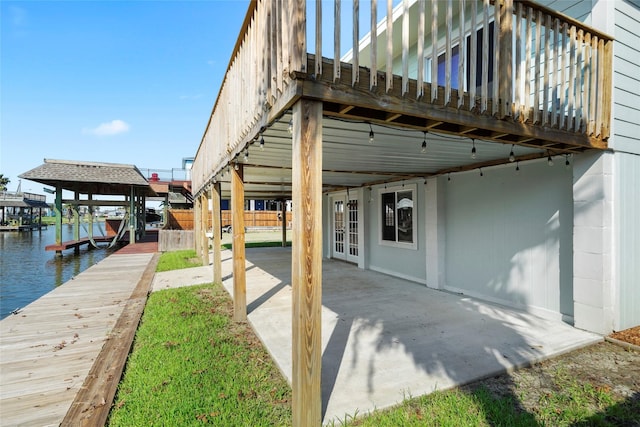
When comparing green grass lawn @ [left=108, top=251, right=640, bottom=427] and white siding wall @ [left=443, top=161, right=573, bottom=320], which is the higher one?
white siding wall @ [left=443, top=161, right=573, bottom=320]

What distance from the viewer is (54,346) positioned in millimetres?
3748

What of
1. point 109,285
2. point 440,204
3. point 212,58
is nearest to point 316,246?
point 440,204

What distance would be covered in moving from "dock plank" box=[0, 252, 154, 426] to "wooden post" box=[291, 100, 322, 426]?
196cm

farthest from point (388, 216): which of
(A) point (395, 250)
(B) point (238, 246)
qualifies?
(B) point (238, 246)

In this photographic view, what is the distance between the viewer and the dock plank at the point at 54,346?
257cm

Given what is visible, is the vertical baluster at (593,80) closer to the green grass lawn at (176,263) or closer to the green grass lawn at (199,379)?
the green grass lawn at (199,379)

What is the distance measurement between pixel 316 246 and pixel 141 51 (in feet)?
47.6

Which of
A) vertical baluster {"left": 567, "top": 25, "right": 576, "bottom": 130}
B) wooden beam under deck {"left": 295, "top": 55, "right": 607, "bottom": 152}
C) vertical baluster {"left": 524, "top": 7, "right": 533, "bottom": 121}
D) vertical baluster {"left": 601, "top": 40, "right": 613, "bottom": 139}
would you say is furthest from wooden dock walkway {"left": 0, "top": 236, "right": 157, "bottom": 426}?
vertical baluster {"left": 601, "top": 40, "right": 613, "bottom": 139}

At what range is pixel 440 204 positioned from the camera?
6141 millimetres

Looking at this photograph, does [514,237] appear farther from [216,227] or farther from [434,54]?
[216,227]

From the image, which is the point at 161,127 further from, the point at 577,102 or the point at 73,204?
the point at 577,102

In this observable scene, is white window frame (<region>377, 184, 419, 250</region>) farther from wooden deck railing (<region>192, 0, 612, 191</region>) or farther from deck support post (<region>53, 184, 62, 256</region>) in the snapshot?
deck support post (<region>53, 184, 62, 256</region>)

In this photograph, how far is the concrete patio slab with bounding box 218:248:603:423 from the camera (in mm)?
2719

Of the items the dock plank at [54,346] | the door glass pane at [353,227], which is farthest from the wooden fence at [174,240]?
the door glass pane at [353,227]
